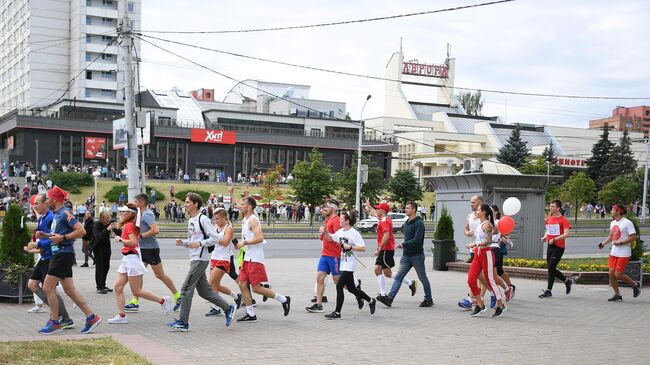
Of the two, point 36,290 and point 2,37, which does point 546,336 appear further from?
point 2,37

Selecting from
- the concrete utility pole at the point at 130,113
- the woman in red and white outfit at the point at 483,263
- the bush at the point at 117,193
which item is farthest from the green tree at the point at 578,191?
the woman in red and white outfit at the point at 483,263

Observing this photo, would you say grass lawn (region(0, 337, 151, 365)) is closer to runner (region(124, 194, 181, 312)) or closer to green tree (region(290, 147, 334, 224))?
runner (region(124, 194, 181, 312))

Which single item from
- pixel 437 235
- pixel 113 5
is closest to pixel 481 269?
pixel 437 235

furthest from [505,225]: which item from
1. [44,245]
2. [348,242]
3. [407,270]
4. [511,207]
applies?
[44,245]

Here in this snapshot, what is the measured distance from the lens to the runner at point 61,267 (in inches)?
376

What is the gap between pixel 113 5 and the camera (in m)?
92.3

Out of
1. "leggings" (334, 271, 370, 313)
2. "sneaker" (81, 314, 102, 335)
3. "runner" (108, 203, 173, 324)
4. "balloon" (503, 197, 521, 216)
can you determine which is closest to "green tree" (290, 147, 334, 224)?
"balloon" (503, 197, 521, 216)

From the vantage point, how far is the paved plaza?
8.54m

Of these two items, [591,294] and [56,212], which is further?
[591,294]

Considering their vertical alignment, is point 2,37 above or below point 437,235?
above

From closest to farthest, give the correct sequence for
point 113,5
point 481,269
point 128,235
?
point 128,235 → point 481,269 → point 113,5

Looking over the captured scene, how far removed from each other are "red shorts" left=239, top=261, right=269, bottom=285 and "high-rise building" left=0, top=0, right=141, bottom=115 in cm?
8240

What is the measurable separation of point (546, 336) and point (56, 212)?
6.52 meters

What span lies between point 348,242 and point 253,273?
158 centimetres
